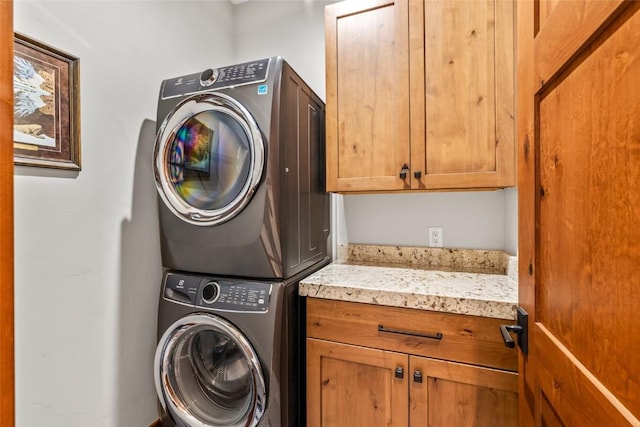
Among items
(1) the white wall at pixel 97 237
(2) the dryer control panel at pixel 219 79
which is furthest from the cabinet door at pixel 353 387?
(2) the dryer control panel at pixel 219 79

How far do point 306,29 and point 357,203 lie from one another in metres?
1.29

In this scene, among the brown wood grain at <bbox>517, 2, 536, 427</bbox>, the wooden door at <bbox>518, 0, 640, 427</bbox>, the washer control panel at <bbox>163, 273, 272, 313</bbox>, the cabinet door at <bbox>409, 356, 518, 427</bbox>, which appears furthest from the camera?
the washer control panel at <bbox>163, 273, 272, 313</bbox>

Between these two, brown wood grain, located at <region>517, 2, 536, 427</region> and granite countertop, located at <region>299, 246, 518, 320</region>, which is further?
granite countertop, located at <region>299, 246, 518, 320</region>

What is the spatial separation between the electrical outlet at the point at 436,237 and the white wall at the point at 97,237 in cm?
162

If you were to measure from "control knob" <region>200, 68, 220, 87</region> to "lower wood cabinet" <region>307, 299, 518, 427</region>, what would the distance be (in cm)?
112

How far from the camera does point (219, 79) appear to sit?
1.36 metres

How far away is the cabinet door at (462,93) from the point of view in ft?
4.25

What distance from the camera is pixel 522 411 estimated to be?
34.4 inches

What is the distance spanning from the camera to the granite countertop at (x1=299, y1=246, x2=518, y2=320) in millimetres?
1127

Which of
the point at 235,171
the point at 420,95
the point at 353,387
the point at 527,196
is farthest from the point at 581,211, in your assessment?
the point at 235,171

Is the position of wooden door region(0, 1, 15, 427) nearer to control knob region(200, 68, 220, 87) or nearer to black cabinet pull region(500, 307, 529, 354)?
control knob region(200, 68, 220, 87)

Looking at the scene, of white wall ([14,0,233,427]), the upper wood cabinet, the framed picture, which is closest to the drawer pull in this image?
the upper wood cabinet

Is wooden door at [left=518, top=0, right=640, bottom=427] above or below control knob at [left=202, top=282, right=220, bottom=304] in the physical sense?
above

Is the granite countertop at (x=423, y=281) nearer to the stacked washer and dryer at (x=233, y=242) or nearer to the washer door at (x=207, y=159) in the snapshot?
the stacked washer and dryer at (x=233, y=242)
